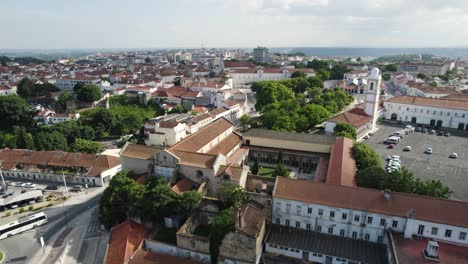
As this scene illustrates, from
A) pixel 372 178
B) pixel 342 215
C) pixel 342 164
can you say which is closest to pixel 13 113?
pixel 342 164

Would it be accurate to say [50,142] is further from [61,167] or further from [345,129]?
[345,129]

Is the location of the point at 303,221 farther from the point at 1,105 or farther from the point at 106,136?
the point at 1,105

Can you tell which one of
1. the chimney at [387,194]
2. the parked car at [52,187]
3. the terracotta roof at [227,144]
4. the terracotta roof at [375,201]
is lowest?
the parked car at [52,187]

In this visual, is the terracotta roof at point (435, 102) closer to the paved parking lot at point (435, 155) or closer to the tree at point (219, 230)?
the paved parking lot at point (435, 155)

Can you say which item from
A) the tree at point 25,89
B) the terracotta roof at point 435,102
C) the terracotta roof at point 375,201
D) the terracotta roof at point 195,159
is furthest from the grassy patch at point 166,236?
the tree at point 25,89

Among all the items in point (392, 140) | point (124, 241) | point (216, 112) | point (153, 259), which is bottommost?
point (153, 259)

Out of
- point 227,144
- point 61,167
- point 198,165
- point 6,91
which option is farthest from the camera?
point 6,91
